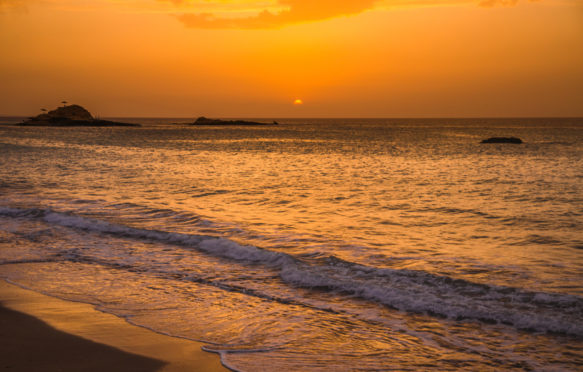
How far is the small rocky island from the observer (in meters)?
164

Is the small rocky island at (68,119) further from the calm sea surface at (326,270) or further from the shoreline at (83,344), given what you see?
the shoreline at (83,344)

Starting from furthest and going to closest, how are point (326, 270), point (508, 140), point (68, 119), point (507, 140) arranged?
point (68, 119), point (507, 140), point (508, 140), point (326, 270)

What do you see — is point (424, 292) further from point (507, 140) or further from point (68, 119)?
point (68, 119)

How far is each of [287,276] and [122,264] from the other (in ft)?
12.4

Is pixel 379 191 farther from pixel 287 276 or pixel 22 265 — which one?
pixel 22 265

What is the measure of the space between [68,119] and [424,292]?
590ft

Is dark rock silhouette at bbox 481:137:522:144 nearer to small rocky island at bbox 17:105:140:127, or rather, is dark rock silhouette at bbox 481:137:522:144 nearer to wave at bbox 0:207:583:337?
wave at bbox 0:207:583:337

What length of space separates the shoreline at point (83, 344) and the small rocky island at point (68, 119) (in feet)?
566

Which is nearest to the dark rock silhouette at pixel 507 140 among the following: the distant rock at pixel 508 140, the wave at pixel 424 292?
the distant rock at pixel 508 140

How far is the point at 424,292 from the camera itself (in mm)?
8633

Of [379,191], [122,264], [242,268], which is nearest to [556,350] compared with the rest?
[242,268]

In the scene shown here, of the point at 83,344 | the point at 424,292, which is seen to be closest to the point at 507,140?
the point at 424,292

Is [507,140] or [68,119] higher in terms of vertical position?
[68,119]

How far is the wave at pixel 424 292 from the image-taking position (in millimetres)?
7492
